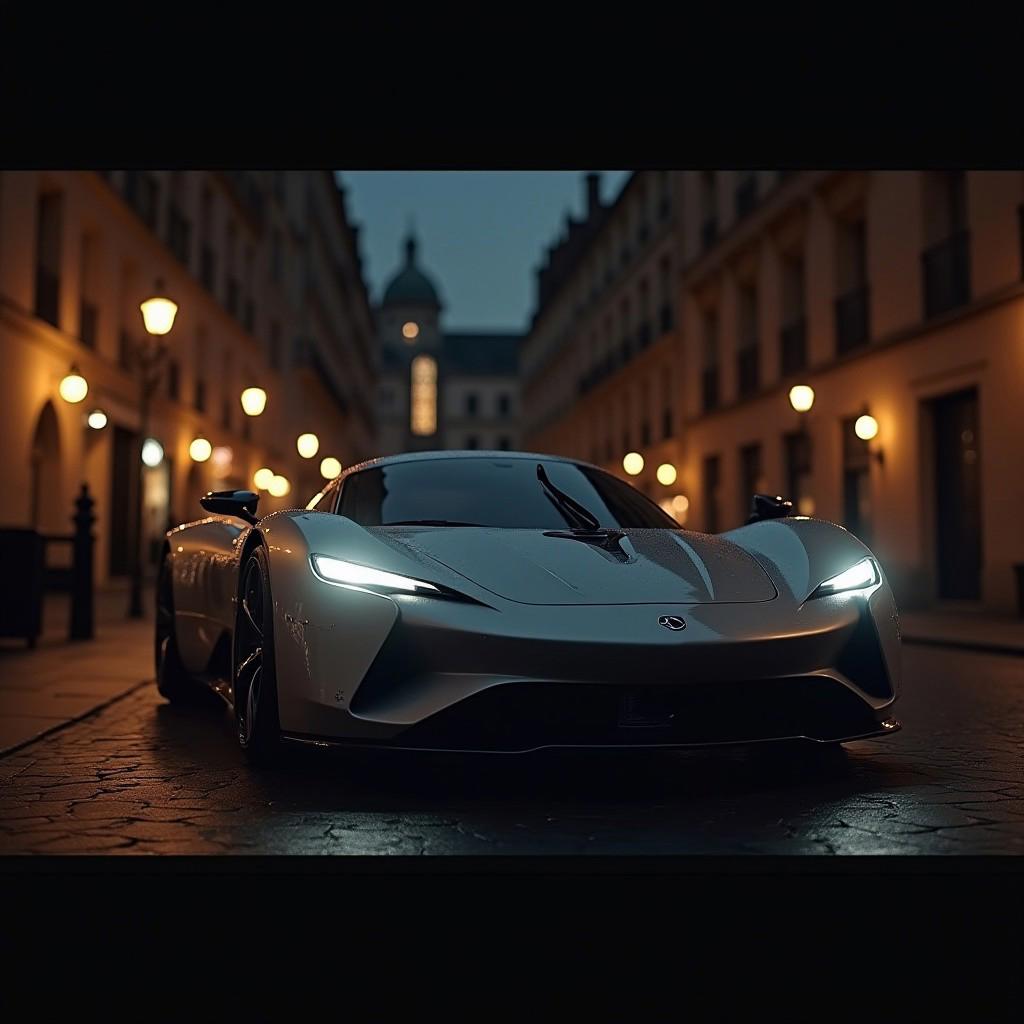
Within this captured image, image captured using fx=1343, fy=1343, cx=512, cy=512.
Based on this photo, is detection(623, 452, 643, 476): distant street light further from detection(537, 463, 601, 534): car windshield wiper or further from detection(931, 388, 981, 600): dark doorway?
detection(537, 463, 601, 534): car windshield wiper

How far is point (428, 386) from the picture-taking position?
11156cm

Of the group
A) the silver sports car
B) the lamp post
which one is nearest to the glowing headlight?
the silver sports car

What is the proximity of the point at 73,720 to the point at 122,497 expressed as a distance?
20020mm

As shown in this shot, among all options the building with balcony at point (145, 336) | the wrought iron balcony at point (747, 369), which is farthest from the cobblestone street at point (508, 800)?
the wrought iron balcony at point (747, 369)

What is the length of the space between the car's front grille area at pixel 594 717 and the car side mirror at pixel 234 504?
1.93 m

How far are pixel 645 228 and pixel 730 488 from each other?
13.9 meters

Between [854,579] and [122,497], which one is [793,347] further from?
[854,579]

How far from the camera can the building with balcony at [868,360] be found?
1852 cm

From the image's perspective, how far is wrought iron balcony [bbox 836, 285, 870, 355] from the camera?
926 inches

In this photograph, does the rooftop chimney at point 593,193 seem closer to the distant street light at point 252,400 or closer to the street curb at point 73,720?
the distant street light at point 252,400

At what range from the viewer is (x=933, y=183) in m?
20.7

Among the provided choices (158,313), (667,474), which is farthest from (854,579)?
(667,474)
